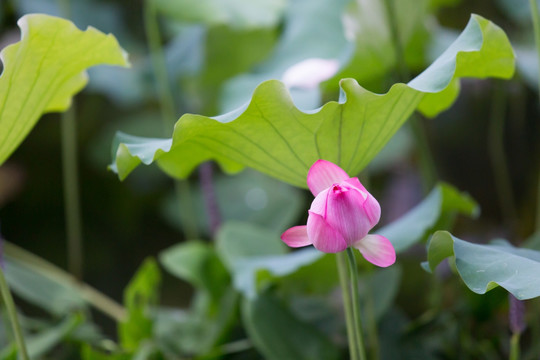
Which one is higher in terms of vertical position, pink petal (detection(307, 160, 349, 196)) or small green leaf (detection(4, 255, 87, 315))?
pink petal (detection(307, 160, 349, 196))

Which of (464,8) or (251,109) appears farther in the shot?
(464,8)

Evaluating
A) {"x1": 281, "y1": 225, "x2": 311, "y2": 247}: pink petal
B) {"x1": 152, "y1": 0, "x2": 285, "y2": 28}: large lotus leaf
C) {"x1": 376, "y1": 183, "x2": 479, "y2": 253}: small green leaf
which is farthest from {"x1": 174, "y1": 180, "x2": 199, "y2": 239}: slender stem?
{"x1": 281, "y1": 225, "x2": 311, "y2": 247}: pink petal

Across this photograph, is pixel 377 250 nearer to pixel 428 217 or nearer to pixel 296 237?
pixel 296 237

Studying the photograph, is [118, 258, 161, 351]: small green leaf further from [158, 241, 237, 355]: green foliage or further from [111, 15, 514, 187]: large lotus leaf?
[111, 15, 514, 187]: large lotus leaf

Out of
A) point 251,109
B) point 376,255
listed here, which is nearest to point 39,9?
point 251,109

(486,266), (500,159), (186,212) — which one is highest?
(486,266)

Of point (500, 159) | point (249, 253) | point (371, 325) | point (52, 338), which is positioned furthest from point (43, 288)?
point (500, 159)

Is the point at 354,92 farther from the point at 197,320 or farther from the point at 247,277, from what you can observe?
the point at 197,320
